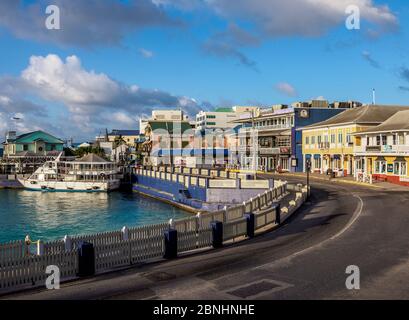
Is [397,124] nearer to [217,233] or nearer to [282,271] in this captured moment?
[217,233]

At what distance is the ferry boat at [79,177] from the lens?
71.4 metres

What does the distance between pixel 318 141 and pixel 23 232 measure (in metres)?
44.3

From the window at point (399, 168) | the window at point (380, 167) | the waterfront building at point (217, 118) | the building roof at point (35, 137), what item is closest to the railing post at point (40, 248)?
the window at point (399, 168)

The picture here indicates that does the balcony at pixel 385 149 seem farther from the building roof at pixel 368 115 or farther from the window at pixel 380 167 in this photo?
the building roof at pixel 368 115

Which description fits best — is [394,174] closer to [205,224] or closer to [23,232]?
[205,224]

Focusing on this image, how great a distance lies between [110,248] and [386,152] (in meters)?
39.7

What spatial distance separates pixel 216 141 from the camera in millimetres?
104062

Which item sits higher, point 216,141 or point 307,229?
point 216,141

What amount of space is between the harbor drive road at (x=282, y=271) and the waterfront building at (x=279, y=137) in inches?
1739

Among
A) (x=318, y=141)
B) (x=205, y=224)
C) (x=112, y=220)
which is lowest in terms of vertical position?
(x=112, y=220)

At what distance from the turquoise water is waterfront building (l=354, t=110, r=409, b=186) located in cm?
2296

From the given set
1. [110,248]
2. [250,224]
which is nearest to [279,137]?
[250,224]

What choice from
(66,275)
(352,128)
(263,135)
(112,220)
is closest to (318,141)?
(352,128)
